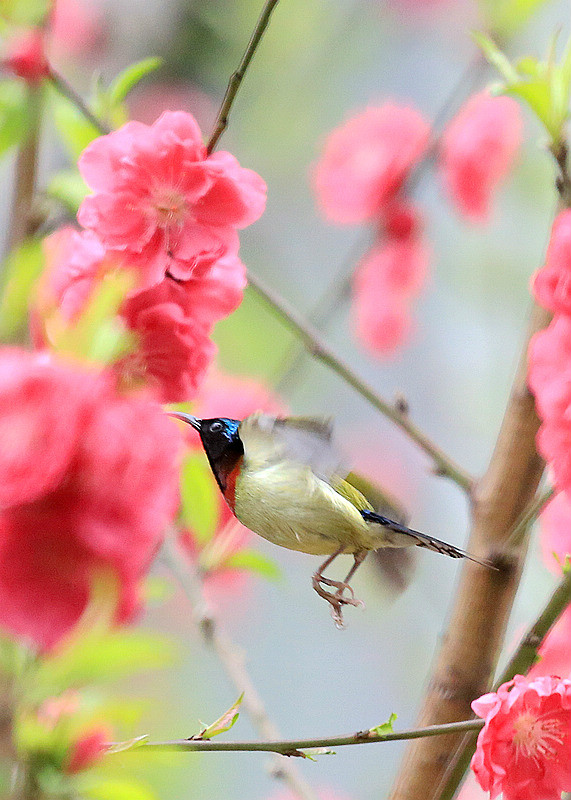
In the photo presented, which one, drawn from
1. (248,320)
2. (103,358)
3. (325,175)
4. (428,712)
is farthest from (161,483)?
(248,320)

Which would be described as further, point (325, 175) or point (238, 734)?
point (238, 734)

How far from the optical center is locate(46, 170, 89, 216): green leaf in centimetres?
44

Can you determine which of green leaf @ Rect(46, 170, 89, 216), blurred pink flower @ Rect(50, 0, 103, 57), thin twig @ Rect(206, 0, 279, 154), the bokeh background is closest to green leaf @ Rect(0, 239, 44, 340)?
green leaf @ Rect(46, 170, 89, 216)

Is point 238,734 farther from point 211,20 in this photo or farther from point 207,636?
point 211,20

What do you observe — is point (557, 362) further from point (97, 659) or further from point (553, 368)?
point (97, 659)

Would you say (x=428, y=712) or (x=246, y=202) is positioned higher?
(x=246, y=202)

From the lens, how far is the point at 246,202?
0.31m

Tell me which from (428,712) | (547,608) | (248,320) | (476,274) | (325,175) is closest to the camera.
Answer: (547,608)

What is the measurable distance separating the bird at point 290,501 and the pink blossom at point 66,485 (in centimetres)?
6

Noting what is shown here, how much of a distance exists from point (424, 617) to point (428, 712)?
2.79 feet

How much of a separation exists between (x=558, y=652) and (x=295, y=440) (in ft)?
0.98

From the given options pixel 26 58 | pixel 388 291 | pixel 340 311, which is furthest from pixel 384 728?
pixel 340 311

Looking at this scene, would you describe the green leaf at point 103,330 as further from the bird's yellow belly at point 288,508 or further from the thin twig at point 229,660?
the thin twig at point 229,660

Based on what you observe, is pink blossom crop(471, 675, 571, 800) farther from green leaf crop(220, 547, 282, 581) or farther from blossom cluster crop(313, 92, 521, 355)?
blossom cluster crop(313, 92, 521, 355)
